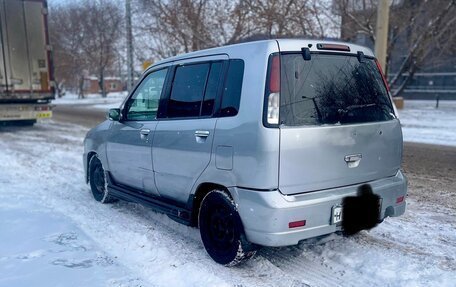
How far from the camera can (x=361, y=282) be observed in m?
3.47

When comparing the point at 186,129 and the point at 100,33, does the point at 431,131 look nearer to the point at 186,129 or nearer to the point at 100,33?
the point at 186,129

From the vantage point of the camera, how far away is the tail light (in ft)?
10.8

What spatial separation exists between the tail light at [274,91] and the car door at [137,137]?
62.9 inches

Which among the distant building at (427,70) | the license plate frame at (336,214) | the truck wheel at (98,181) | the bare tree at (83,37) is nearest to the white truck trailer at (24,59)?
the truck wheel at (98,181)

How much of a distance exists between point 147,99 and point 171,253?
1814 millimetres

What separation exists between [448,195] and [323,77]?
3750 millimetres

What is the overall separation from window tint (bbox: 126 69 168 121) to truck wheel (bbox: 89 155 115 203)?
1.17m

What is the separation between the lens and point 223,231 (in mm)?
3768

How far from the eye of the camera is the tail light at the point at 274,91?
3293 mm

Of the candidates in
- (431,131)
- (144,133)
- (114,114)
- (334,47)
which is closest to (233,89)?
(334,47)

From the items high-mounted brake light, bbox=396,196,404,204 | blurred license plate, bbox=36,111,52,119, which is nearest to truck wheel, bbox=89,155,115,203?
high-mounted brake light, bbox=396,196,404,204

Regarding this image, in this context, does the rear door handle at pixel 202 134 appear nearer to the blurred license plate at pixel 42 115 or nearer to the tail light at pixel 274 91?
the tail light at pixel 274 91

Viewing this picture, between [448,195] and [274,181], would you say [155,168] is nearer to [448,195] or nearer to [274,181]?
[274,181]

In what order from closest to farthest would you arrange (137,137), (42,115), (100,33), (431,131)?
(137,137) < (431,131) < (42,115) < (100,33)
